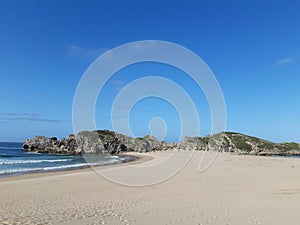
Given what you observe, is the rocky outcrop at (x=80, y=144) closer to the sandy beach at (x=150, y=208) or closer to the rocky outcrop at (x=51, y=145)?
the rocky outcrop at (x=51, y=145)

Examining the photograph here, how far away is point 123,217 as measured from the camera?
28.0 ft

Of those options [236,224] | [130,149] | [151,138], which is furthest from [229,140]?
[236,224]

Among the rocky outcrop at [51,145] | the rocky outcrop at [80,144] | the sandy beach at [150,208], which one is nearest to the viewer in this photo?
the sandy beach at [150,208]

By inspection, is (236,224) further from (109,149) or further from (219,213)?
(109,149)

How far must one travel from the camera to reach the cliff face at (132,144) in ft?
313

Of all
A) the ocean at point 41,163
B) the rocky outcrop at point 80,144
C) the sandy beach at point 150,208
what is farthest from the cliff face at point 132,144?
the sandy beach at point 150,208

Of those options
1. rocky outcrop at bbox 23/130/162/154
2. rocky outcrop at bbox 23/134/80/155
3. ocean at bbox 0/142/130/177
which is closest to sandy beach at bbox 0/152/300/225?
ocean at bbox 0/142/130/177

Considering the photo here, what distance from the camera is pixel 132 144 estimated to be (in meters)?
108

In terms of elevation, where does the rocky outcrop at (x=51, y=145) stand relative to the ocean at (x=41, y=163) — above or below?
above

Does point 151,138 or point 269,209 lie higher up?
point 151,138

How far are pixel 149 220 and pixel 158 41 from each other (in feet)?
40.9

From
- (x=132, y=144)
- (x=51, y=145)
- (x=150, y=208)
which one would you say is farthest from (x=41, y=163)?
(x=132, y=144)

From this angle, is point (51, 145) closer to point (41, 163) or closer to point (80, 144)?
point (80, 144)

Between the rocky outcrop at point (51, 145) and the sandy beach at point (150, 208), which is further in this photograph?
the rocky outcrop at point (51, 145)
